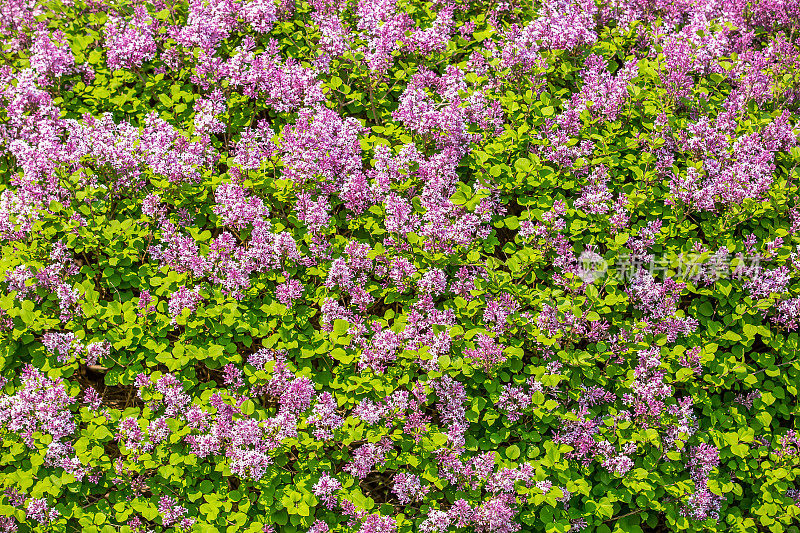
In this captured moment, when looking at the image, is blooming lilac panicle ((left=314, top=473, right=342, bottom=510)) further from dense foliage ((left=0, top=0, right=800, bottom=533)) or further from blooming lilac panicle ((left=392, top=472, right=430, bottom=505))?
blooming lilac panicle ((left=392, top=472, right=430, bottom=505))

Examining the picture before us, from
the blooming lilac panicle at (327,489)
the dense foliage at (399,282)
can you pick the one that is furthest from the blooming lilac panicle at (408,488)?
the blooming lilac panicle at (327,489)

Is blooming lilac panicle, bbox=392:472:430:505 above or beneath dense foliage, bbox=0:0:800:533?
beneath

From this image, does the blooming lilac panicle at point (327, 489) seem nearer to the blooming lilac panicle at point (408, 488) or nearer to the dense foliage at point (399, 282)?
the dense foliage at point (399, 282)

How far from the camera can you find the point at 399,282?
5129 mm

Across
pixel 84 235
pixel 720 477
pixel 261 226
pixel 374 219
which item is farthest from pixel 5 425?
pixel 720 477

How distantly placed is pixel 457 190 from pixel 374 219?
2.39ft

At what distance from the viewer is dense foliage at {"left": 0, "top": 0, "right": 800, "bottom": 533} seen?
4664mm

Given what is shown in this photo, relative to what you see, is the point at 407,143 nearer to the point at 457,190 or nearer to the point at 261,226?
the point at 457,190

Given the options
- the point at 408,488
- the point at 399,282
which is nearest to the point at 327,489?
the point at 408,488

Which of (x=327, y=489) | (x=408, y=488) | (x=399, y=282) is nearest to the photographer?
(x=327, y=489)

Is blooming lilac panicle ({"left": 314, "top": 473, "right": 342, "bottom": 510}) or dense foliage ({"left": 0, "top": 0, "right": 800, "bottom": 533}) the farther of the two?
dense foliage ({"left": 0, "top": 0, "right": 800, "bottom": 533})

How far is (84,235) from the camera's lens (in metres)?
5.28

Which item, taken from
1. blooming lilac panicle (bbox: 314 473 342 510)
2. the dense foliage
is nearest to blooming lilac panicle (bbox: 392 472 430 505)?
the dense foliage

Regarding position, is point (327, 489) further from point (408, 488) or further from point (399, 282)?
point (399, 282)
